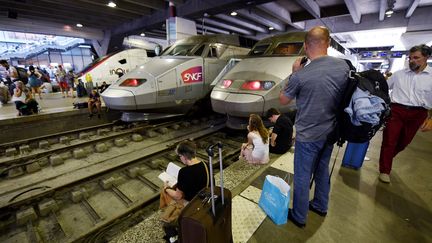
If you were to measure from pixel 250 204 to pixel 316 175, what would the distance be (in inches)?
32.0

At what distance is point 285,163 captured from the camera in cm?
348

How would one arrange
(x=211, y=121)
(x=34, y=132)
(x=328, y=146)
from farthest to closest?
(x=211, y=121), (x=34, y=132), (x=328, y=146)

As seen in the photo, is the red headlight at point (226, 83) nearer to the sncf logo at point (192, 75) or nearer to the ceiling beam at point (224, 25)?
the sncf logo at point (192, 75)

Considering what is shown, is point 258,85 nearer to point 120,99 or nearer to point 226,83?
point 226,83

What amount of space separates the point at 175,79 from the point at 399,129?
4.95m

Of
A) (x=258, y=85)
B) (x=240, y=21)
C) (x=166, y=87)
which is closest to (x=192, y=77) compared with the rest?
(x=166, y=87)

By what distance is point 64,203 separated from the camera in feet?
10.2

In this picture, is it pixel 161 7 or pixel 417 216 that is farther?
pixel 161 7

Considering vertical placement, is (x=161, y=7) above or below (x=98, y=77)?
above

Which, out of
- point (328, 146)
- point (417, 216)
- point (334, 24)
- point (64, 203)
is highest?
point (334, 24)

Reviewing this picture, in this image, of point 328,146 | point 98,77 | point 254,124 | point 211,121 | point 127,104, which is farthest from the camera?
point 98,77

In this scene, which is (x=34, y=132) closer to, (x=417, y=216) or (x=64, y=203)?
(x=64, y=203)

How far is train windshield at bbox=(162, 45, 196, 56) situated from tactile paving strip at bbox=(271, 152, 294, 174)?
14.4ft

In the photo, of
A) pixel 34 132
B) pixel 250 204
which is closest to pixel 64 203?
pixel 250 204
